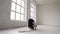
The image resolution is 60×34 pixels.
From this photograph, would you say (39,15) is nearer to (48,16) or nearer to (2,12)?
(48,16)

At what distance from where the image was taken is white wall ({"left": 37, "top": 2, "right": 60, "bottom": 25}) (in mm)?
9211

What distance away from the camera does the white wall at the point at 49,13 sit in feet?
30.2

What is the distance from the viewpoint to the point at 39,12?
32.7ft

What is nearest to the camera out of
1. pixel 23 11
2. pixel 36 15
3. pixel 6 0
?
pixel 6 0

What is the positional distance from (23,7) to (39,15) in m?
4.60

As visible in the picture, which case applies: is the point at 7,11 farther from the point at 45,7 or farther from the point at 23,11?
the point at 45,7

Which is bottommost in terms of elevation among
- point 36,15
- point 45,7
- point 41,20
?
point 41,20

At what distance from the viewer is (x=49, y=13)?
9578 millimetres

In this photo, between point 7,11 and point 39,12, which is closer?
point 7,11

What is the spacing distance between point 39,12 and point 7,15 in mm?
7008

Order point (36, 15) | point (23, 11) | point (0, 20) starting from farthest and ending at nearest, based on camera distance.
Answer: point (36, 15) < point (23, 11) < point (0, 20)

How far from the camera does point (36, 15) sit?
9.56 m

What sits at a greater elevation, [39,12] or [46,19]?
[39,12]

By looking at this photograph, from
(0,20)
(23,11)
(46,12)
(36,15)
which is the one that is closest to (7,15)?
(0,20)
